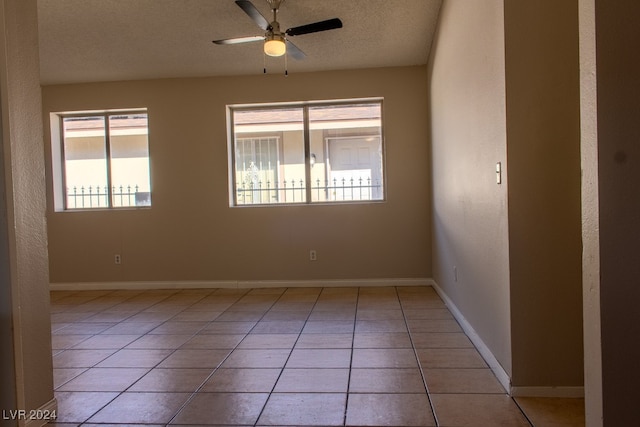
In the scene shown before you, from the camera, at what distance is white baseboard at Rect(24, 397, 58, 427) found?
1920 mm

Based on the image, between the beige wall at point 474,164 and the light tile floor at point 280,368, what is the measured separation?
1.01 ft

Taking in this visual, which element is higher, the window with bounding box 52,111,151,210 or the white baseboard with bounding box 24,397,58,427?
the window with bounding box 52,111,151,210

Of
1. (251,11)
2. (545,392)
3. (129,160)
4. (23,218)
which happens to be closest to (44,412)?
(23,218)

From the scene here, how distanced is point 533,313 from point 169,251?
438 centimetres

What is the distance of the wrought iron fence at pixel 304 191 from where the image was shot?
5266 mm

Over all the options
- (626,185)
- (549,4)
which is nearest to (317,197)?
(549,4)

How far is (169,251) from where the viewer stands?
534cm

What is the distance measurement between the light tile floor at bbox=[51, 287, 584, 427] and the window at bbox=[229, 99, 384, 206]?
1.50 metres

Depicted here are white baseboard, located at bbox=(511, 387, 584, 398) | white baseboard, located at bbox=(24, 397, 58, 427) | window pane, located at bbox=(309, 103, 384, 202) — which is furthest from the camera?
window pane, located at bbox=(309, 103, 384, 202)

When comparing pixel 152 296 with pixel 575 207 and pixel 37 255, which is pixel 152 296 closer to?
pixel 37 255

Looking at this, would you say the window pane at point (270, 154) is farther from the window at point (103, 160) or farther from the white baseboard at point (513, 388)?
the white baseboard at point (513, 388)

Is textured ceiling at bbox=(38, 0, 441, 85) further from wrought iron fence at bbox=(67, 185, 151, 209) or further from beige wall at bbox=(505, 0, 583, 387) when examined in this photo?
beige wall at bbox=(505, 0, 583, 387)

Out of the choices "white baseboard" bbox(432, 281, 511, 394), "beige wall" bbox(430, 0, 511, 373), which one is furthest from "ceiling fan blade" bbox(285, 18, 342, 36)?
"white baseboard" bbox(432, 281, 511, 394)

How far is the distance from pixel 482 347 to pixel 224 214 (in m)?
3.48
